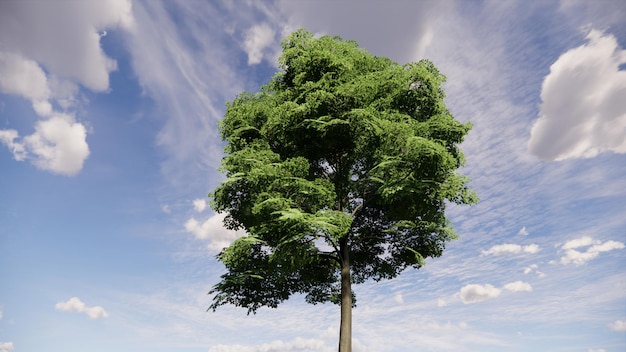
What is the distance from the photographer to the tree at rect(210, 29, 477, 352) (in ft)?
52.5

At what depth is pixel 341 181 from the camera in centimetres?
1905

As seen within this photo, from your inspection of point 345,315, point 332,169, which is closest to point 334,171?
point 332,169

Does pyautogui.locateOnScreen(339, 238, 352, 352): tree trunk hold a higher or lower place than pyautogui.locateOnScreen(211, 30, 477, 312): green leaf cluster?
lower

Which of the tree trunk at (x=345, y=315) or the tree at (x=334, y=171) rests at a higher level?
the tree at (x=334, y=171)

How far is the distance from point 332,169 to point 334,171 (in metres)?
0.15

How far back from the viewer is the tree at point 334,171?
1600cm

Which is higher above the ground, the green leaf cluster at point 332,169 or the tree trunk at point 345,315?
the green leaf cluster at point 332,169

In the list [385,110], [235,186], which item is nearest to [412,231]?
[385,110]

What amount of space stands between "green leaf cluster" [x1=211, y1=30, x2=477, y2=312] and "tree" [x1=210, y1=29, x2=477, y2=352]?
2.2 inches

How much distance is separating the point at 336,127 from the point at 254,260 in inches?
291

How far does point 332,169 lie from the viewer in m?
19.7

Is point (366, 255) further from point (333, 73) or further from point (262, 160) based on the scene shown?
point (333, 73)

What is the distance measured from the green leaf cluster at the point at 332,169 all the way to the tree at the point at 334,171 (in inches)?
2.2

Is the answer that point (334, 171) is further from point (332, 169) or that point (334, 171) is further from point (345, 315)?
point (345, 315)
